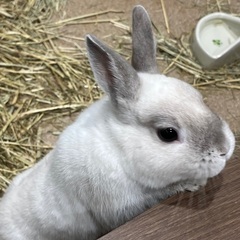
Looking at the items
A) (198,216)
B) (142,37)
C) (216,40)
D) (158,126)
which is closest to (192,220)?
(198,216)

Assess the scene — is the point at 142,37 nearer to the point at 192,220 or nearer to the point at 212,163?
the point at 212,163

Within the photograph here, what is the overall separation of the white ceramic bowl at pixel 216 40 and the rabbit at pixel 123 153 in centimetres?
121

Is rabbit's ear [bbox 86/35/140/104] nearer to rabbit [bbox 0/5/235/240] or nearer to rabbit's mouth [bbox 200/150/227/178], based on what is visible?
rabbit [bbox 0/5/235/240]

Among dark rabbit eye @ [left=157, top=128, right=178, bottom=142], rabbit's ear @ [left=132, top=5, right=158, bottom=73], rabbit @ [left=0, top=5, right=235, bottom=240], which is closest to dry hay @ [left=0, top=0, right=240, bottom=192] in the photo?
rabbit @ [left=0, top=5, right=235, bottom=240]

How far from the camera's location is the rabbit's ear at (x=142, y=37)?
5.36ft

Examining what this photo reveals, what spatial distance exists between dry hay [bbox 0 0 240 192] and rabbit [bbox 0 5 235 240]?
57cm

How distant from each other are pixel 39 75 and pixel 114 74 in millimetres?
1241

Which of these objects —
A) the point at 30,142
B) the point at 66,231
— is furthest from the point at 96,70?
the point at 30,142

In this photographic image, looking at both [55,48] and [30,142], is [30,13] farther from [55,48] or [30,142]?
[30,142]

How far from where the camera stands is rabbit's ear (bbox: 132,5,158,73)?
1.63m

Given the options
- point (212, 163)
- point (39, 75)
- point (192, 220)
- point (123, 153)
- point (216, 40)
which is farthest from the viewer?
point (216, 40)

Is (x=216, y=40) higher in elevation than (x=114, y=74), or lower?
lower

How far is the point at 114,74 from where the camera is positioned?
1.51m

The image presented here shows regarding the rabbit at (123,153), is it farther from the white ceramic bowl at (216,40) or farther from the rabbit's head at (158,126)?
the white ceramic bowl at (216,40)
